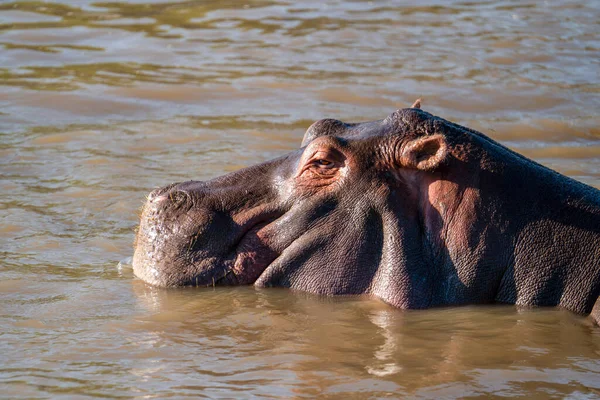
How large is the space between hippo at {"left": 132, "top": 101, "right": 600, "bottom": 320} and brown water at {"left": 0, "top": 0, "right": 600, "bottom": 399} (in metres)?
0.14

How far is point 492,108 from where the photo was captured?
10.9 m

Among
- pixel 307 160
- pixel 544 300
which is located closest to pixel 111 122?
pixel 307 160

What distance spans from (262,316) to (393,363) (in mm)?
907

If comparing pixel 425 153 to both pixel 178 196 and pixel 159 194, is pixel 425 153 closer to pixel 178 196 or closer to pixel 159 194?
pixel 178 196

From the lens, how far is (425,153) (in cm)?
518

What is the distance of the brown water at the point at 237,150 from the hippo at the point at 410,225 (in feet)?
0.45

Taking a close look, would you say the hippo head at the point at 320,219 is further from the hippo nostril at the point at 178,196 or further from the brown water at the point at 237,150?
the brown water at the point at 237,150

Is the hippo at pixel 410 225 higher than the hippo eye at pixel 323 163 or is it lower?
lower

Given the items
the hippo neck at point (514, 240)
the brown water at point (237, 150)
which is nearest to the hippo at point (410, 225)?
the hippo neck at point (514, 240)

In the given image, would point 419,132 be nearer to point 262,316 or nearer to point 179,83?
point 262,316

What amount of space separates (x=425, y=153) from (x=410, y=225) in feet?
1.21

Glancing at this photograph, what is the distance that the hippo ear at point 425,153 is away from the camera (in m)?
5.12

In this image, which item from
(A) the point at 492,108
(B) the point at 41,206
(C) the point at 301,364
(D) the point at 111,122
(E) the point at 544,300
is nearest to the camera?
(C) the point at 301,364

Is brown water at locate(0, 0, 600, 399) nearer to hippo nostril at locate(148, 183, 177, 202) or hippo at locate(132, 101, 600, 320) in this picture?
hippo at locate(132, 101, 600, 320)
